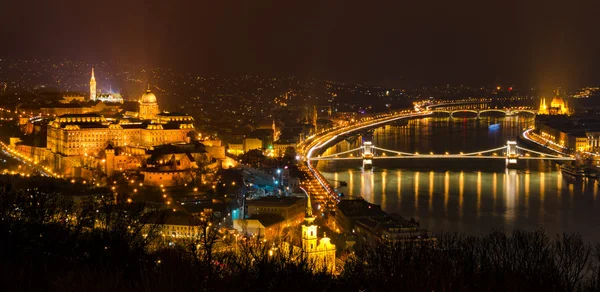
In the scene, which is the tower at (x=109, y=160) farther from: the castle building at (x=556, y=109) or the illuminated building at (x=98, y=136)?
the castle building at (x=556, y=109)

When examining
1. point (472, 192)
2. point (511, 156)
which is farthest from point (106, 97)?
point (472, 192)

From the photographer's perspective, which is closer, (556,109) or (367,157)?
(367,157)

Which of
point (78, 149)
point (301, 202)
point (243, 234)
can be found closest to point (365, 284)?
point (243, 234)

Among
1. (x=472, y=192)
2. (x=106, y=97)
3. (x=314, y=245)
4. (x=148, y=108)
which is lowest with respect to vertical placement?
(x=314, y=245)

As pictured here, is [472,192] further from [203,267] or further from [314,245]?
[203,267]

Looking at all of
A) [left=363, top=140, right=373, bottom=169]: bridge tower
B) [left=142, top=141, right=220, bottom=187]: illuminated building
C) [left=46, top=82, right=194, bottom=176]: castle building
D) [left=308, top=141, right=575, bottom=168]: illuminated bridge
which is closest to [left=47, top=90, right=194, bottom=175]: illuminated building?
[left=46, top=82, right=194, bottom=176]: castle building

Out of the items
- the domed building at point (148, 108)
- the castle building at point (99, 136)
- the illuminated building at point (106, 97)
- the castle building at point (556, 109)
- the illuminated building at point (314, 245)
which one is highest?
the castle building at point (556, 109)

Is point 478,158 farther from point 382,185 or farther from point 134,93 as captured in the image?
point 134,93

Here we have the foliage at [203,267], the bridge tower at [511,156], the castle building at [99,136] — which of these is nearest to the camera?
the foliage at [203,267]

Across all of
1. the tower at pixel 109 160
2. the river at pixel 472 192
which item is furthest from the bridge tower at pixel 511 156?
the tower at pixel 109 160
